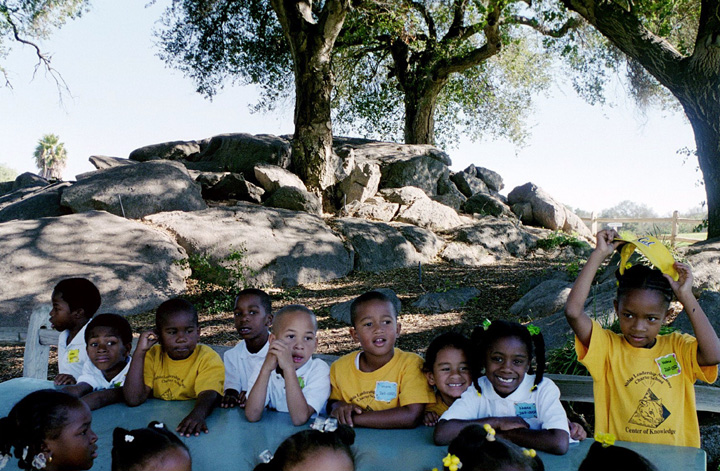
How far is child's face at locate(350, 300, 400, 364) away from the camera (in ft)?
8.56

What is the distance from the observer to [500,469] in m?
1.57

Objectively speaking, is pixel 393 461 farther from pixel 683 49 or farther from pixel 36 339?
pixel 683 49

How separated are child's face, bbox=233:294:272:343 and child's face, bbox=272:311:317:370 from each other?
356 millimetres

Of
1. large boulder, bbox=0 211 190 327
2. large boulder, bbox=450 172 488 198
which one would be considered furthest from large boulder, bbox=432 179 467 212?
large boulder, bbox=0 211 190 327

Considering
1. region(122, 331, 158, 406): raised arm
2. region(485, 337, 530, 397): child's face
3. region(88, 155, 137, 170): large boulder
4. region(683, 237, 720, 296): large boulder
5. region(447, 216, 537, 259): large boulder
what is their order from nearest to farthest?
region(485, 337, 530, 397): child's face → region(122, 331, 158, 406): raised arm → region(683, 237, 720, 296): large boulder → region(447, 216, 537, 259): large boulder → region(88, 155, 137, 170): large boulder

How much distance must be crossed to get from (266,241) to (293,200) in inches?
78.1

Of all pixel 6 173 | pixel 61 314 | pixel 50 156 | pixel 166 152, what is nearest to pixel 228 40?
pixel 166 152

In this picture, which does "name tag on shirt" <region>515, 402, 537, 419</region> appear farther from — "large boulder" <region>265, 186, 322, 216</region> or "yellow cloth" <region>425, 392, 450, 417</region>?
"large boulder" <region>265, 186, 322, 216</region>

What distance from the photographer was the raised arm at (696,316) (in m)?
2.23

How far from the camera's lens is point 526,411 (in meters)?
2.37

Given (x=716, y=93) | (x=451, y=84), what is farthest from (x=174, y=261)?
(x=451, y=84)

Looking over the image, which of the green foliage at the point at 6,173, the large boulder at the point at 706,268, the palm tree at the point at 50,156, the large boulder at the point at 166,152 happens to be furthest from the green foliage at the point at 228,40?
the green foliage at the point at 6,173

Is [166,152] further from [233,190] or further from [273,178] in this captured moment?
[273,178]

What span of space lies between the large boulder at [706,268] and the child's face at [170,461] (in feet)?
15.9
